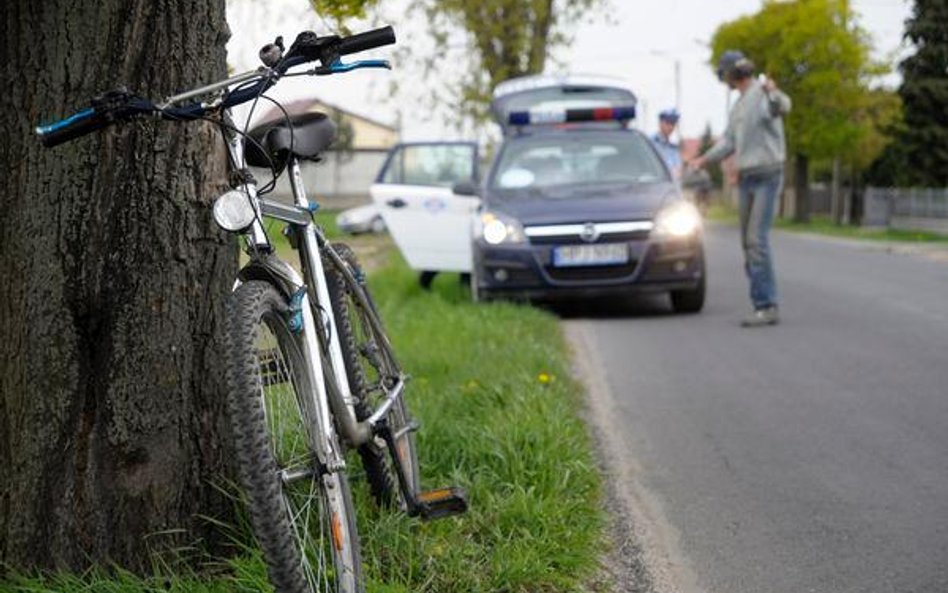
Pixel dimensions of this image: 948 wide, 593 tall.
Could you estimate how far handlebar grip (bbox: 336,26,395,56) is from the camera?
2.97 m

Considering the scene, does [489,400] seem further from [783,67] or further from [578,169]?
[783,67]

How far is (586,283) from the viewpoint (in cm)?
1054

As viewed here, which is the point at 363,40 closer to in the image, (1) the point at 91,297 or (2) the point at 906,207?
(1) the point at 91,297

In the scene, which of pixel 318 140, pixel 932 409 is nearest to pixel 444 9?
pixel 932 409

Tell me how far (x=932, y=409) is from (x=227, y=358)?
14.4ft

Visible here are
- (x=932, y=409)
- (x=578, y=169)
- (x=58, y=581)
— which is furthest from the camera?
(x=578, y=169)

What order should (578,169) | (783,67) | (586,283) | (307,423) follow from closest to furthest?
1. (307,423)
2. (586,283)
3. (578,169)
4. (783,67)

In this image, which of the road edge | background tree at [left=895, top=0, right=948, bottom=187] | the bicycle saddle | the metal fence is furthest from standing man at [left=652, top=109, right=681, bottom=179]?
background tree at [left=895, top=0, right=948, bottom=187]

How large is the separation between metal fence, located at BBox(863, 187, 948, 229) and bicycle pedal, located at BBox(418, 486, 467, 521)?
124 ft

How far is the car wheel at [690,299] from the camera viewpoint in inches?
423

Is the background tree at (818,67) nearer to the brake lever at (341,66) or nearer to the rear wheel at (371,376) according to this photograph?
the rear wheel at (371,376)

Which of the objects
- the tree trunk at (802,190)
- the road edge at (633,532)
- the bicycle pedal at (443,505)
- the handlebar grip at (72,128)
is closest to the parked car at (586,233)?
the road edge at (633,532)

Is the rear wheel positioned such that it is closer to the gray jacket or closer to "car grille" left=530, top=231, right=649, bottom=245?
the gray jacket

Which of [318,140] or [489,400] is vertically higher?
[318,140]
